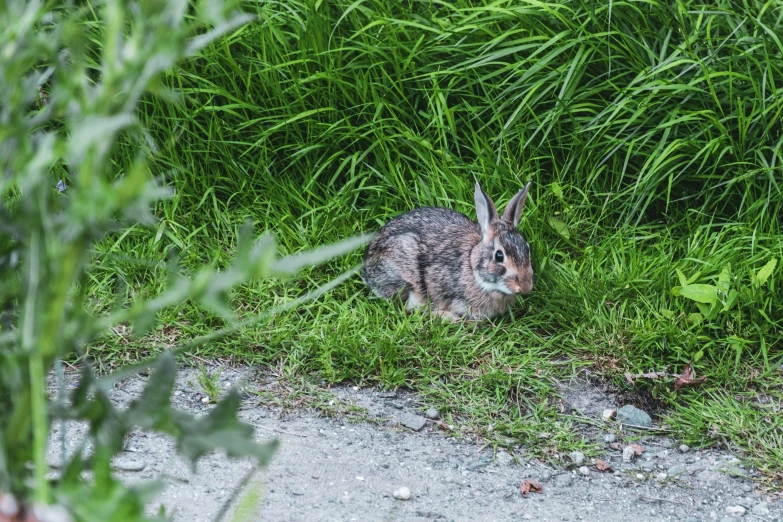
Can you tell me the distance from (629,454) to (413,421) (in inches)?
32.1

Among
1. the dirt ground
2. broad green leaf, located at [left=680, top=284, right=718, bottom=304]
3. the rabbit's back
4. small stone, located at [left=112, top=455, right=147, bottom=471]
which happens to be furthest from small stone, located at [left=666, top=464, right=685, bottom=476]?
small stone, located at [left=112, top=455, right=147, bottom=471]

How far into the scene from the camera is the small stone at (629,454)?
3.74 metres

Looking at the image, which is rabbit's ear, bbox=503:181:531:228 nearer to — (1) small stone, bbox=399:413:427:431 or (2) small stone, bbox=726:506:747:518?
(1) small stone, bbox=399:413:427:431

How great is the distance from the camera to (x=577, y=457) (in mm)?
3701

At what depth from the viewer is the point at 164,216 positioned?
4.85 meters

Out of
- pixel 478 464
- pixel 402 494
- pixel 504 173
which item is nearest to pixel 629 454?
pixel 478 464

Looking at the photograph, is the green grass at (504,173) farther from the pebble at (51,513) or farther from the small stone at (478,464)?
the pebble at (51,513)

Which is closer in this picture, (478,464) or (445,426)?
(478,464)

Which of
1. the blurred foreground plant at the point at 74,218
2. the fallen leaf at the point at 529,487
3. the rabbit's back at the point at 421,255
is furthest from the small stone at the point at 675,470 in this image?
the blurred foreground plant at the point at 74,218

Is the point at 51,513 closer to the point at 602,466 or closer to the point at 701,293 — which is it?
the point at 602,466

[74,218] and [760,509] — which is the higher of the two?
[74,218]

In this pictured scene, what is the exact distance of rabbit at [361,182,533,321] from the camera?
451 cm

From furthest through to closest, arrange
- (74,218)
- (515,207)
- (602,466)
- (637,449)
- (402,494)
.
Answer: (515,207) → (637,449) → (602,466) → (402,494) → (74,218)

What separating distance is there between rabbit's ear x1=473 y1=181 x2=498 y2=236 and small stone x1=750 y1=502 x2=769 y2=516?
1.69 metres
